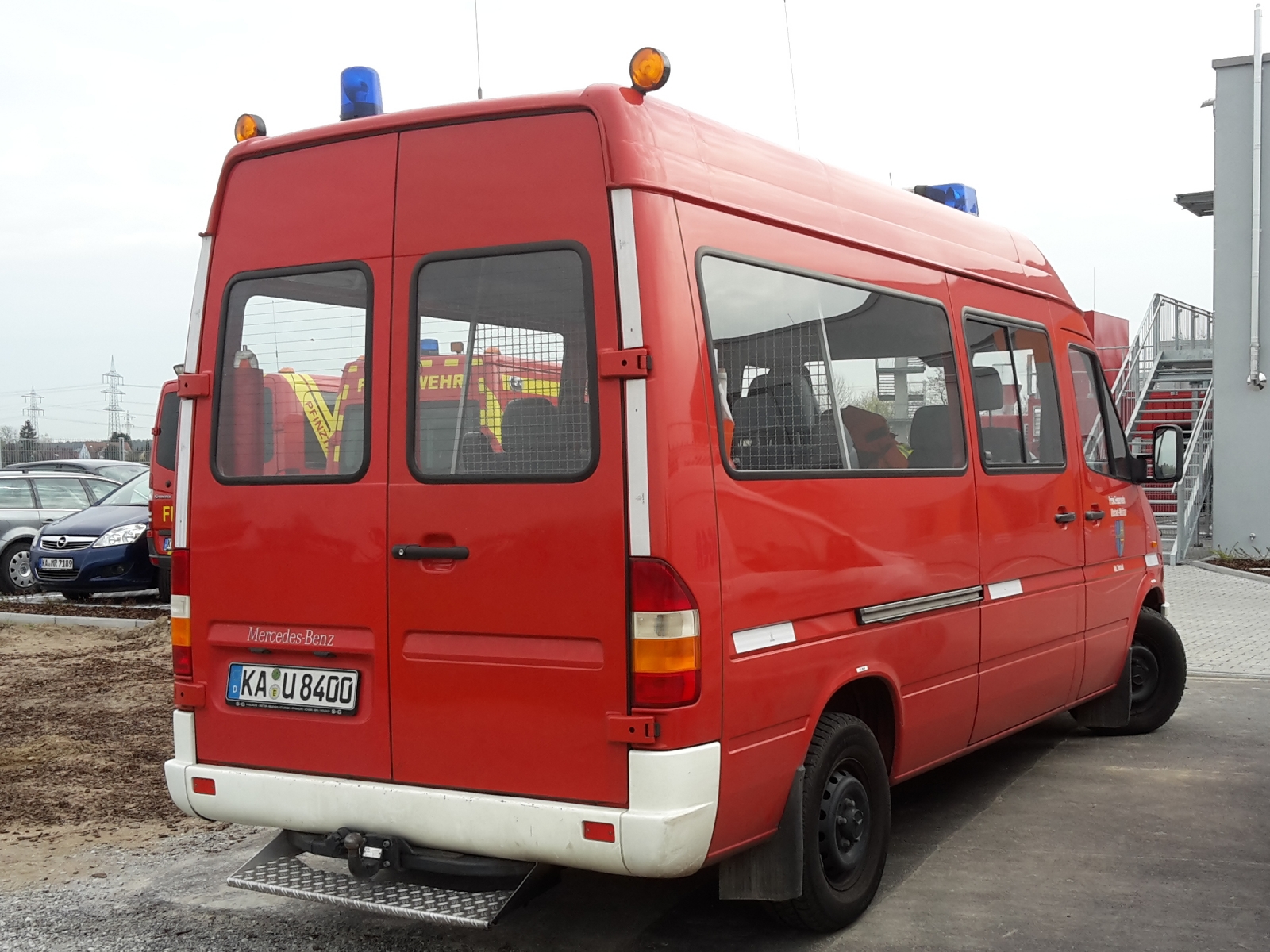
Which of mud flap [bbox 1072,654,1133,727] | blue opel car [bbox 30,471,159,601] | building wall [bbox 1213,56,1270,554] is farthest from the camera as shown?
building wall [bbox 1213,56,1270,554]

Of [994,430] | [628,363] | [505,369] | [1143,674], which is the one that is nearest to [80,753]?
[505,369]

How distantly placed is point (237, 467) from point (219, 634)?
56 cm

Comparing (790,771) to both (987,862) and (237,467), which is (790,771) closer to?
(987,862)

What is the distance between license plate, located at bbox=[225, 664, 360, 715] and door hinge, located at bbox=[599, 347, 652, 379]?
1287 millimetres

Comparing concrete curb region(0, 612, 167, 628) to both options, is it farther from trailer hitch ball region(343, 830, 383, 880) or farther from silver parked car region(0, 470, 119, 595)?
trailer hitch ball region(343, 830, 383, 880)

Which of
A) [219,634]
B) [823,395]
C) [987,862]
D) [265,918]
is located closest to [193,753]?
[219,634]

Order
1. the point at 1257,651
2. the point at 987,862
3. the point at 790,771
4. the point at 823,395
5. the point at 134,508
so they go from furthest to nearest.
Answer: the point at 134,508 < the point at 1257,651 < the point at 987,862 < the point at 823,395 < the point at 790,771

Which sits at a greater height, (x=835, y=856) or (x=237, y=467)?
(x=237, y=467)

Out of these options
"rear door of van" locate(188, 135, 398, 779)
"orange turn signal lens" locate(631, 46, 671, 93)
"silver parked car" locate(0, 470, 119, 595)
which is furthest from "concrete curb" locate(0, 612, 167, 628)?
"orange turn signal lens" locate(631, 46, 671, 93)

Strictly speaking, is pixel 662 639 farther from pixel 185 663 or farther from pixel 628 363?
pixel 185 663

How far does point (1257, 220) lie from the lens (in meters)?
18.9

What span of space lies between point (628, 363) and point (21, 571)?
49.4ft

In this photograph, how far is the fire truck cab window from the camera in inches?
172

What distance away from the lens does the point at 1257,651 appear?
1086 centimetres
